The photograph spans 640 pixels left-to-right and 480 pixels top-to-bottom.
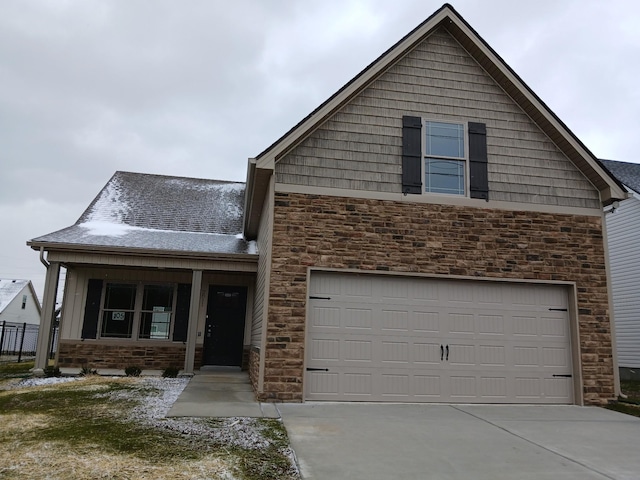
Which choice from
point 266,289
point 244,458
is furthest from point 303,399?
point 244,458

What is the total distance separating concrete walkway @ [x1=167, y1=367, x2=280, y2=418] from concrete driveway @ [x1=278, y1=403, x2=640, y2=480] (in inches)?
18.8

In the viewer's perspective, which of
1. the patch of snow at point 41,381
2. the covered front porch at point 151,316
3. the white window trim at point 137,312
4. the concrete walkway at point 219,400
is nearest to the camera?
the concrete walkway at point 219,400

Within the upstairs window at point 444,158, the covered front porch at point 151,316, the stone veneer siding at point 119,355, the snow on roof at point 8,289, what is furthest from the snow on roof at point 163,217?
the snow on roof at point 8,289

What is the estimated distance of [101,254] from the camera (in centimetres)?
1150

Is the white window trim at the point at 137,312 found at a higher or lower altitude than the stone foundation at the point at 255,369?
higher

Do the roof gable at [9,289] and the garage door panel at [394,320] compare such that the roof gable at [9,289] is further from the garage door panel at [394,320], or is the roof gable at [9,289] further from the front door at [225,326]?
the garage door panel at [394,320]

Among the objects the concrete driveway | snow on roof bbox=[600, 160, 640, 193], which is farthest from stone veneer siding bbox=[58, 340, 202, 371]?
snow on roof bbox=[600, 160, 640, 193]

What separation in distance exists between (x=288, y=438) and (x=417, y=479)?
1.78 metres

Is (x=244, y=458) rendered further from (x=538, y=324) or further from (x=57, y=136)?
(x=57, y=136)

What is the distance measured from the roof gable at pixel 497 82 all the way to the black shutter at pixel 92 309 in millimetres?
5776

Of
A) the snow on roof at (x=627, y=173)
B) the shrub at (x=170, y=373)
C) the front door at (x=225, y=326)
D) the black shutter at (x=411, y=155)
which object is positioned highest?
the snow on roof at (x=627, y=173)

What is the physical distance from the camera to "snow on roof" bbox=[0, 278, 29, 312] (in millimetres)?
36188

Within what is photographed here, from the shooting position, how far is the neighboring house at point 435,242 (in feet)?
28.3

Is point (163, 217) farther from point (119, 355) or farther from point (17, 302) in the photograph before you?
point (17, 302)
